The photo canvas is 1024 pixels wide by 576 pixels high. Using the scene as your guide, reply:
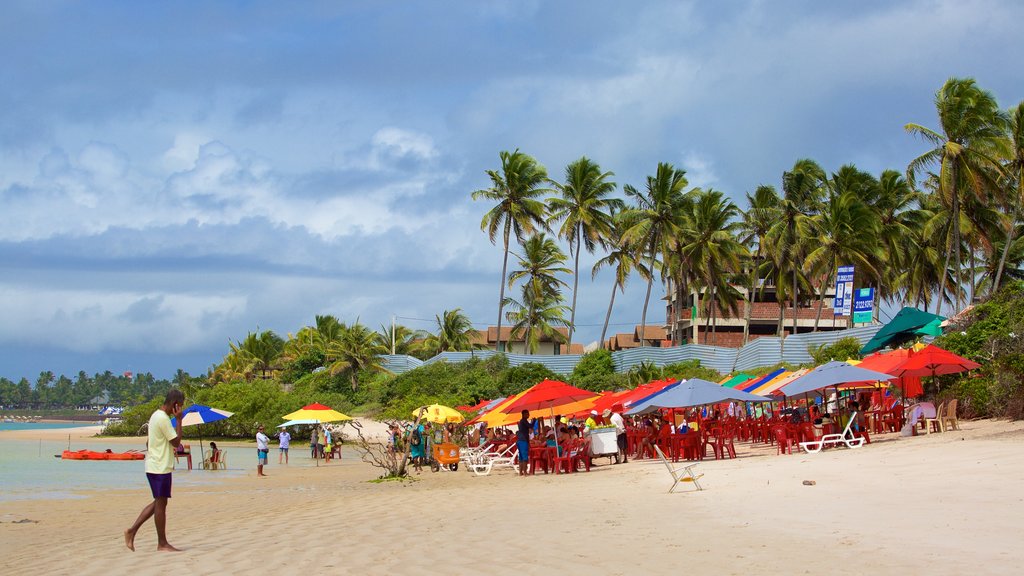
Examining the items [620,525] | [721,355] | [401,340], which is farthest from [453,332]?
[620,525]

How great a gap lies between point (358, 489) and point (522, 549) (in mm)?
10181

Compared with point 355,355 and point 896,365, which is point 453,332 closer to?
point 355,355

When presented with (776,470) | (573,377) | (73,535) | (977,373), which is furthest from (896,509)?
(573,377)

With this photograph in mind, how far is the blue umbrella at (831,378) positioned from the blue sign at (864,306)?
2467cm

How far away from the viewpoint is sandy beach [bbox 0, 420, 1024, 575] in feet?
23.1

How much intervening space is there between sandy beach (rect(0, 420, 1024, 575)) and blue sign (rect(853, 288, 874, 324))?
27155mm

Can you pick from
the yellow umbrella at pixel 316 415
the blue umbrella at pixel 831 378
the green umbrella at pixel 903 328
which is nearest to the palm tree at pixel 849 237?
the green umbrella at pixel 903 328

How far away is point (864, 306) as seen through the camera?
4278 cm

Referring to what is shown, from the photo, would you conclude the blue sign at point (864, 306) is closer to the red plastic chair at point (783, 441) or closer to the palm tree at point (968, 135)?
the palm tree at point (968, 135)

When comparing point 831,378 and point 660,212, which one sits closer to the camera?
point 831,378

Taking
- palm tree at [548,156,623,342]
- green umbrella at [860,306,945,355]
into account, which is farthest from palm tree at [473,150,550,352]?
green umbrella at [860,306,945,355]

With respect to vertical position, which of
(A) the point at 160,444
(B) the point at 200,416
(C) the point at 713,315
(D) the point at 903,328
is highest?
(C) the point at 713,315

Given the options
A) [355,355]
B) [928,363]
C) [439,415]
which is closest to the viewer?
[928,363]

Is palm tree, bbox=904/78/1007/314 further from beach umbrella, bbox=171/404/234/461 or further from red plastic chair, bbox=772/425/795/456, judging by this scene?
beach umbrella, bbox=171/404/234/461
